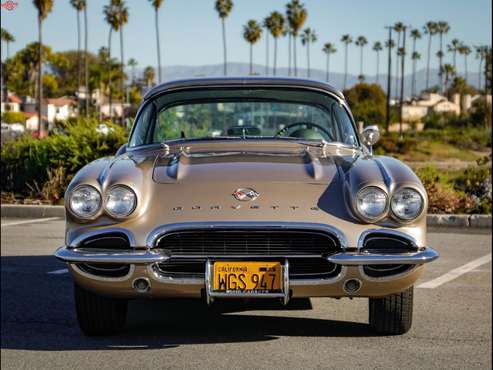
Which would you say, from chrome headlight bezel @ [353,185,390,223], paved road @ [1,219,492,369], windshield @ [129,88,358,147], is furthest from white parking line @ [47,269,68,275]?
chrome headlight bezel @ [353,185,390,223]

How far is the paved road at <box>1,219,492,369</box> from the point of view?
5.05 metres

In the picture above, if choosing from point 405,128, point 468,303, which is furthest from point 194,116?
point 405,128

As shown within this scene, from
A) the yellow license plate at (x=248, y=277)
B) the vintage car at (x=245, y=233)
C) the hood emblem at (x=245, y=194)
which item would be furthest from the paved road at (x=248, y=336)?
the hood emblem at (x=245, y=194)

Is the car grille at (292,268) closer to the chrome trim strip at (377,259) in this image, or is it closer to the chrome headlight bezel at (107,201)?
the chrome trim strip at (377,259)

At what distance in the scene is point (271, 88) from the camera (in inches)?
273

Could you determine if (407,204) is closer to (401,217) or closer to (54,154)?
(401,217)

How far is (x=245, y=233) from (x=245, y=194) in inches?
10.1

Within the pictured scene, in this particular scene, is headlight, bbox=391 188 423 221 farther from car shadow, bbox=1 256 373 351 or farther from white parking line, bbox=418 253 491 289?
white parking line, bbox=418 253 491 289

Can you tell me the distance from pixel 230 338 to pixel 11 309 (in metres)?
1.91

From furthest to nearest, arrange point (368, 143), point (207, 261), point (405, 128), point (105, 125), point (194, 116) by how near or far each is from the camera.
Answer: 1. point (405, 128)
2. point (105, 125)
3. point (194, 116)
4. point (368, 143)
5. point (207, 261)

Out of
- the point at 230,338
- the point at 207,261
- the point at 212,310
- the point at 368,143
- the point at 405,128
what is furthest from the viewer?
the point at 405,128

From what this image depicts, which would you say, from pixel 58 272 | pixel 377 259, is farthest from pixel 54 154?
pixel 377 259

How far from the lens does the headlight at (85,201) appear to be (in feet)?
17.3

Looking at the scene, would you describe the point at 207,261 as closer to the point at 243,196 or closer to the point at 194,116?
the point at 243,196
